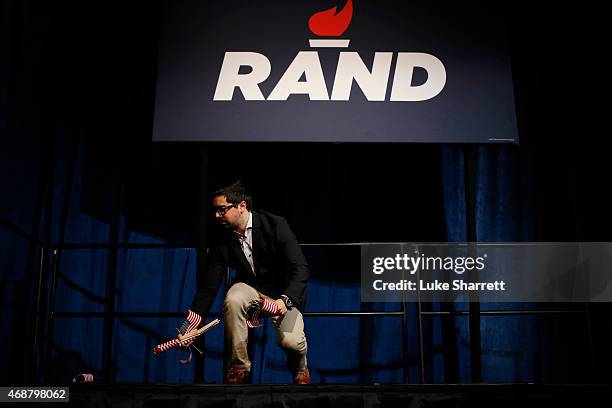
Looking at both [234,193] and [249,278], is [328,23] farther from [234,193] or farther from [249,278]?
[249,278]

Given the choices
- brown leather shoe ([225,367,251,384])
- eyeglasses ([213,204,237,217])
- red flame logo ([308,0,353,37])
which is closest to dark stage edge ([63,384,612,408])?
brown leather shoe ([225,367,251,384])

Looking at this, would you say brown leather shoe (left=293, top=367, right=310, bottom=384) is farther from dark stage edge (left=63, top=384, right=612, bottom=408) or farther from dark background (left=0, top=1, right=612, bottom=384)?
dark background (left=0, top=1, right=612, bottom=384)

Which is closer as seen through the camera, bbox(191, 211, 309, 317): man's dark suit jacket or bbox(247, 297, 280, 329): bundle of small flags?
bbox(247, 297, 280, 329): bundle of small flags

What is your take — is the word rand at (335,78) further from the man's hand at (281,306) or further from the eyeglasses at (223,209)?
the man's hand at (281,306)

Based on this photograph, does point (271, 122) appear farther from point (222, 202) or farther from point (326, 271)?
point (326, 271)

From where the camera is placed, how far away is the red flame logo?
363cm

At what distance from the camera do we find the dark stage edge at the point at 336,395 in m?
2.71

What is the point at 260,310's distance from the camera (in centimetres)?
315

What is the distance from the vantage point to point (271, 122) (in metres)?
3.46

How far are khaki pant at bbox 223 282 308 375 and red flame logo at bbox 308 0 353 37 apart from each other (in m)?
1.38

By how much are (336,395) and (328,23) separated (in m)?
1.92

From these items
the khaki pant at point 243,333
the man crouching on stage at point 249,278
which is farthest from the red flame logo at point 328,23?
the khaki pant at point 243,333

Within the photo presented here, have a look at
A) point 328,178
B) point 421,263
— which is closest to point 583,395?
point 421,263

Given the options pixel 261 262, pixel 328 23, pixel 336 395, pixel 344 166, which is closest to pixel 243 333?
pixel 261 262
